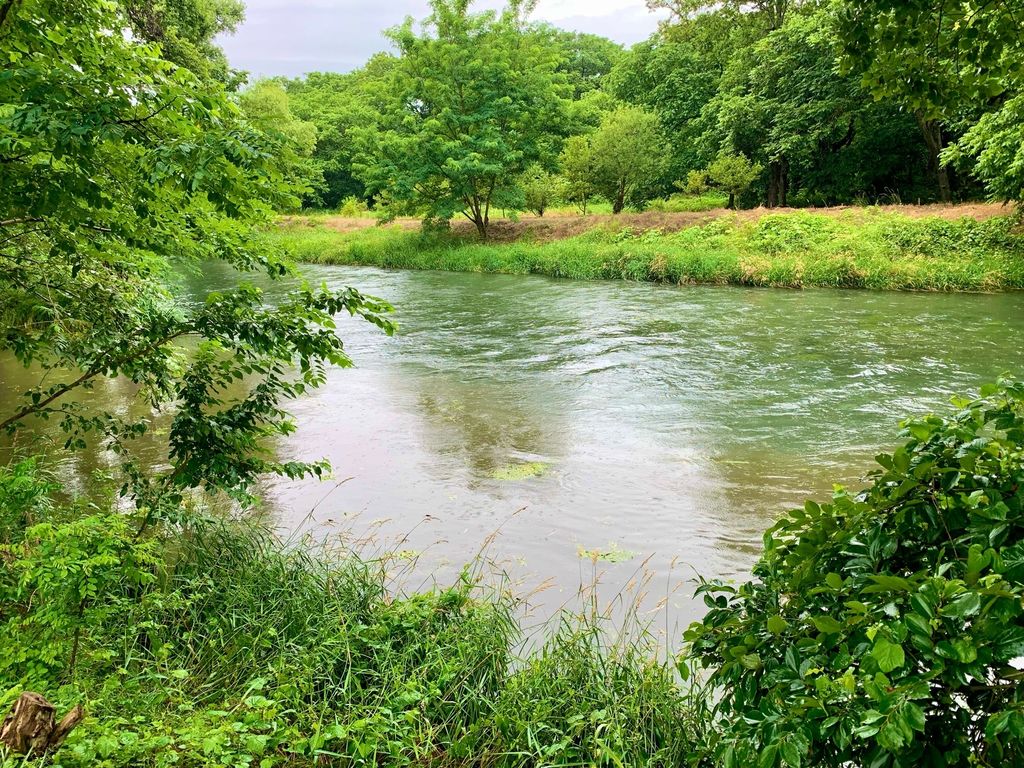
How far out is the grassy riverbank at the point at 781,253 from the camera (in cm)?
1859

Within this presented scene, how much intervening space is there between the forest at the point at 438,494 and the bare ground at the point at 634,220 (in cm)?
1069

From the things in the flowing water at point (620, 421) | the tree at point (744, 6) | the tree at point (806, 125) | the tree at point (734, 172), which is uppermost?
the tree at point (744, 6)

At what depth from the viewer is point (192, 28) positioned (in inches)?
1061

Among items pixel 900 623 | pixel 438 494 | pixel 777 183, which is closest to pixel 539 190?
pixel 777 183

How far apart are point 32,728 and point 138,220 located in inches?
121

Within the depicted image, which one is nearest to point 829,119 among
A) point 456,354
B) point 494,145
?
point 494,145

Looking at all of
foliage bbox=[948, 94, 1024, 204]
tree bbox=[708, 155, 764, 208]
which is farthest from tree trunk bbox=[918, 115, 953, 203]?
foliage bbox=[948, 94, 1024, 204]

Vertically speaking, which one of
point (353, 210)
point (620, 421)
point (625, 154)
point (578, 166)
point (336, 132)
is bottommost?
point (620, 421)

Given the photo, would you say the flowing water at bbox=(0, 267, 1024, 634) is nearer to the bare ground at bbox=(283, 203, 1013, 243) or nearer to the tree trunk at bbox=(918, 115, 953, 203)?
the bare ground at bbox=(283, 203, 1013, 243)

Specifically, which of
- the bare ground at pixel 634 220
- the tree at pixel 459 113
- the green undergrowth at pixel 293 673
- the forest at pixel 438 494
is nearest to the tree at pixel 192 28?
the tree at pixel 459 113

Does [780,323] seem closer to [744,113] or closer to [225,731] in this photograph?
[225,731]

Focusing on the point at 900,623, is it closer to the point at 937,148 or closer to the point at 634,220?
the point at 634,220

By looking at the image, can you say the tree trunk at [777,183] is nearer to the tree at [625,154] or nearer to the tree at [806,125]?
the tree at [806,125]

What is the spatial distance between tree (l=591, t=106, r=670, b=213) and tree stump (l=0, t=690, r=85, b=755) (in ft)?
102
